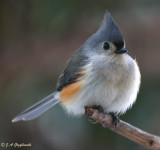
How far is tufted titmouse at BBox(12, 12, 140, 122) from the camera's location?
130 inches

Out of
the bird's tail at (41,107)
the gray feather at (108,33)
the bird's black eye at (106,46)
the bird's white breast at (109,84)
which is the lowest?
the bird's tail at (41,107)

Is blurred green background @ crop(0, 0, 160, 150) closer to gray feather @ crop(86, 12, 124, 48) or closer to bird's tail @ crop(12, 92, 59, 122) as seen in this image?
bird's tail @ crop(12, 92, 59, 122)

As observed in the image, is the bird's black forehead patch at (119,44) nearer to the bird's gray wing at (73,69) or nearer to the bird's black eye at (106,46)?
the bird's black eye at (106,46)

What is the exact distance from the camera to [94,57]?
3.52 meters

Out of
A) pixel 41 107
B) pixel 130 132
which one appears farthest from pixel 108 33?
pixel 41 107

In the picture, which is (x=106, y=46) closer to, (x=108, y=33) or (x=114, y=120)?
(x=108, y=33)

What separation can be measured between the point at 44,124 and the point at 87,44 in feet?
4.64

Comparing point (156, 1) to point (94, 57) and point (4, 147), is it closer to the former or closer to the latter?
point (94, 57)

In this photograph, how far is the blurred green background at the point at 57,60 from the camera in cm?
449

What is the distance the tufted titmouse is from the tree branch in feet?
0.55

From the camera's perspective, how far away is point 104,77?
131 inches

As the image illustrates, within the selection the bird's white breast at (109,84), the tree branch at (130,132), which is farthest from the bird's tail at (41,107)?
the tree branch at (130,132)

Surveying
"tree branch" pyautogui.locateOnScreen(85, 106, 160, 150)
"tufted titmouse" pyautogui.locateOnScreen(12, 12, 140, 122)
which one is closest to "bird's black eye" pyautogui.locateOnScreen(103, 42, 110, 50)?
"tufted titmouse" pyautogui.locateOnScreen(12, 12, 140, 122)

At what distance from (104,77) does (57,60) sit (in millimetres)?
1624
